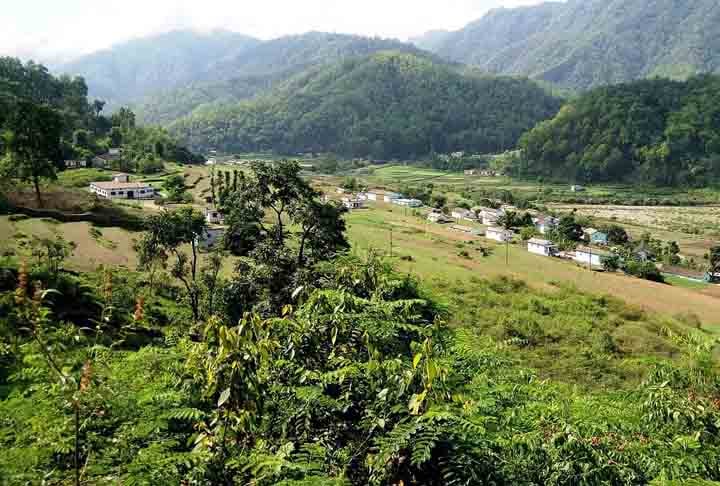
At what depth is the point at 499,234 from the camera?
6288cm

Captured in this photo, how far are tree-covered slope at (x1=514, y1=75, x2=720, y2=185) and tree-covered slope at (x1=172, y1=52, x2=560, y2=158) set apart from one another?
37.8m

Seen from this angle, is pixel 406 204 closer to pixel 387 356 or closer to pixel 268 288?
pixel 268 288

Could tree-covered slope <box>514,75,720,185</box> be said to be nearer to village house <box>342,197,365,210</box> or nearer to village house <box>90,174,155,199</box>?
village house <box>342,197,365,210</box>

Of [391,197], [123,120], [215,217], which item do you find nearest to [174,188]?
[215,217]

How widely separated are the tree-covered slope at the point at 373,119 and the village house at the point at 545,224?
93.4 meters

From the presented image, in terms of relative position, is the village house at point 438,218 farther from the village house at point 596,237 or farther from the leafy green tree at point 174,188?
the leafy green tree at point 174,188

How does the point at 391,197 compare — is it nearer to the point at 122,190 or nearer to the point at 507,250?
the point at 507,250

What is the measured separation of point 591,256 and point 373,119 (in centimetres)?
12991

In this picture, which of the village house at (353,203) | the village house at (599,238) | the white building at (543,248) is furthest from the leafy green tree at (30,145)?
the village house at (599,238)

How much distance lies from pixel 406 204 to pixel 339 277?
73635 mm

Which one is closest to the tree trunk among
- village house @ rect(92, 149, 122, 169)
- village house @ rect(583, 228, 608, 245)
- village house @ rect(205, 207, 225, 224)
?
village house @ rect(205, 207, 225, 224)

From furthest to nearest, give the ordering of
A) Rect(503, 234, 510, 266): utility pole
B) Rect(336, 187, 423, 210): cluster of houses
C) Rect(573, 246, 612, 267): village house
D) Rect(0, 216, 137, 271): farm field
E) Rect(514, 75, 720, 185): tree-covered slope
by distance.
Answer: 1. Rect(514, 75, 720, 185): tree-covered slope
2. Rect(336, 187, 423, 210): cluster of houses
3. Rect(573, 246, 612, 267): village house
4. Rect(503, 234, 510, 266): utility pole
5. Rect(0, 216, 137, 271): farm field

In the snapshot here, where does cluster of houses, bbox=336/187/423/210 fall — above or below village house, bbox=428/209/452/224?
above

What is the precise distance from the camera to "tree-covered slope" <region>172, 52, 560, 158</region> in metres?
162
